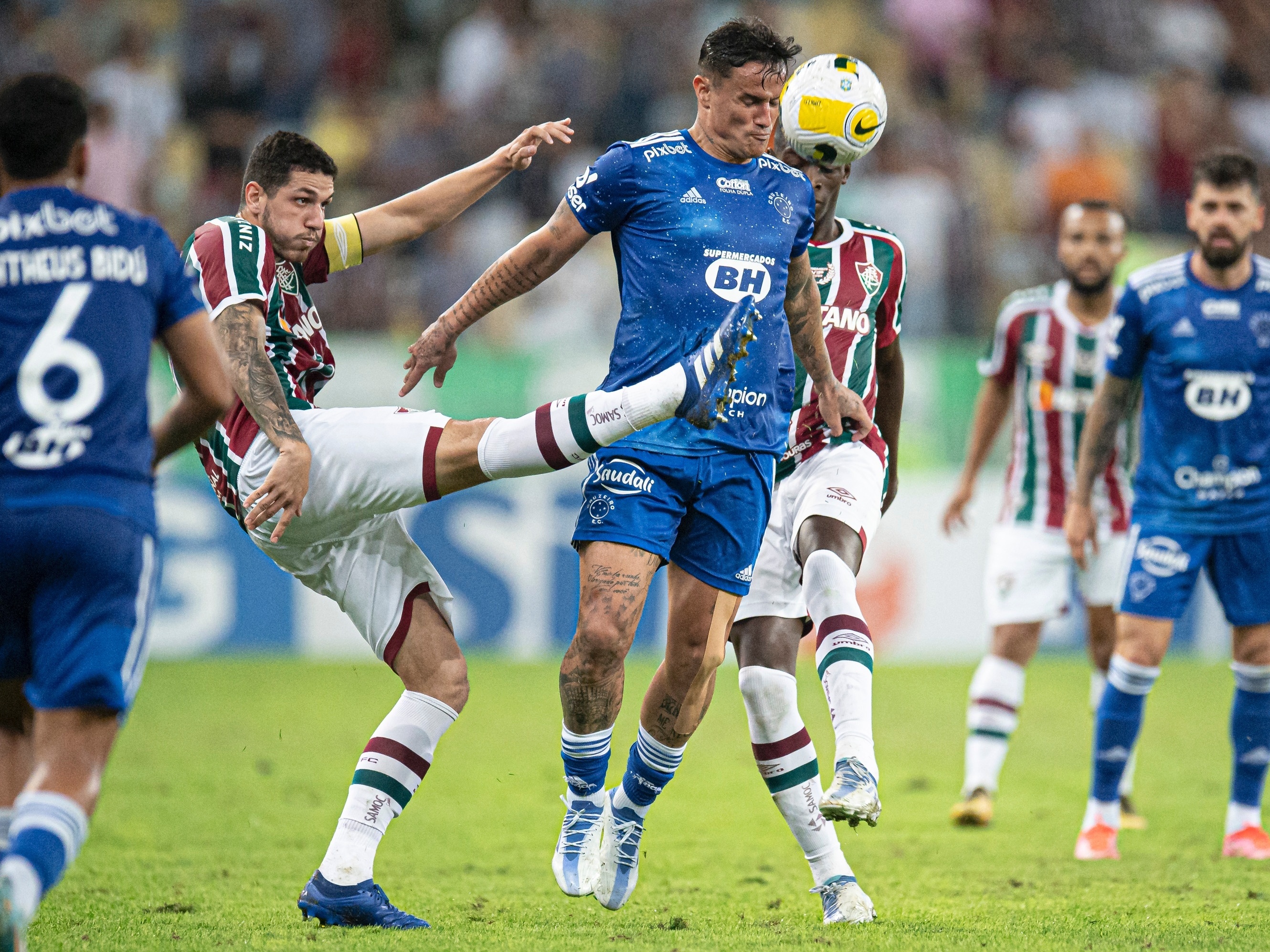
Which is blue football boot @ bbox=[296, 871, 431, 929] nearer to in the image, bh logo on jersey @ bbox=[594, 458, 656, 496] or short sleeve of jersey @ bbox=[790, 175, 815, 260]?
bh logo on jersey @ bbox=[594, 458, 656, 496]

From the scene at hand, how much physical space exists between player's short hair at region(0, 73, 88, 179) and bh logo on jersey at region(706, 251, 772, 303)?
2075 mm

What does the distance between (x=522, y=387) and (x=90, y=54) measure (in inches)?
246

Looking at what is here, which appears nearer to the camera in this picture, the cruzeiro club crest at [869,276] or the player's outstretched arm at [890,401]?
the cruzeiro club crest at [869,276]

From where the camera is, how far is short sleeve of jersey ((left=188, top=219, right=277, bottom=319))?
507 cm

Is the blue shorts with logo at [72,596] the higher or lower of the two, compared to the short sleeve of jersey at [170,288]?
lower

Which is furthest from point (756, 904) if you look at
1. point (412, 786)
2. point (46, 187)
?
point (46, 187)

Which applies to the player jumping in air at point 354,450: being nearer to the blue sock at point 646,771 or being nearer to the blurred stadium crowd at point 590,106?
the blue sock at point 646,771

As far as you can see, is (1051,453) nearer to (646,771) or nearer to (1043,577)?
(1043,577)

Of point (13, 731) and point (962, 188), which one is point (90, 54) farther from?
Result: point (13, 731)

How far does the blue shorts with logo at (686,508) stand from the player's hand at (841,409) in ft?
1.30

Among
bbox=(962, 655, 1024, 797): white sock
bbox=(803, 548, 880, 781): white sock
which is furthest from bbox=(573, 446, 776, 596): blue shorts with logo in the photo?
bbox=(962, 655, 1024, 797): white sock

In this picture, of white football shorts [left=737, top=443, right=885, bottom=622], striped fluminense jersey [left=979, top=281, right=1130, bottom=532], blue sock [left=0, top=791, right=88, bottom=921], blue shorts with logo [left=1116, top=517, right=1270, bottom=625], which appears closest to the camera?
blue sock [left=0, top=791, right=88, bottom=921]

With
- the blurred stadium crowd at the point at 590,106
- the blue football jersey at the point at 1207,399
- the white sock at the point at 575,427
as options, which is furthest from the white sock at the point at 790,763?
the blurred stadium crowd at the point at 590,106

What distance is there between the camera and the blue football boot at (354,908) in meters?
5.00
